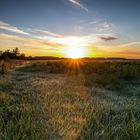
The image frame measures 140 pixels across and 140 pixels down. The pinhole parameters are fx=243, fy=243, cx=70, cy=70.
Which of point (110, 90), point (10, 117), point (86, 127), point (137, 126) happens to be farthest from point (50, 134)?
point (110, 90)

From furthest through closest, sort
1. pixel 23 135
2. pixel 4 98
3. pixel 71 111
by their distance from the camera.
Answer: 1. pixel 4 98
2. pixel 71 111
3. pixel 23 135

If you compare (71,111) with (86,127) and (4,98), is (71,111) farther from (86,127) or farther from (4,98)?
(4,98)

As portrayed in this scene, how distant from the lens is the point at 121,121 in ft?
18.8

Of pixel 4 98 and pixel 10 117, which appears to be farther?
pixel 4 98

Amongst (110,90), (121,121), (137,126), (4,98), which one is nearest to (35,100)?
(4,98)

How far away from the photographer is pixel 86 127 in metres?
5.15

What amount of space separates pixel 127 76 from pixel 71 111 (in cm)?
1053

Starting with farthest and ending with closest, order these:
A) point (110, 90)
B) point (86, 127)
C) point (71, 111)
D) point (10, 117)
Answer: point (110, 90)
point (71, 111)
point (10, 117)
point (86, 127)

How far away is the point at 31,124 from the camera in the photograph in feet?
15.8

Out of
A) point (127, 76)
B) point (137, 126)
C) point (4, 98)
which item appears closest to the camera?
point (137, 126)

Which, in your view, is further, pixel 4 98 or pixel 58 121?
pixel 4 98

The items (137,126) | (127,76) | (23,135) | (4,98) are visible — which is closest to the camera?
(23,135)

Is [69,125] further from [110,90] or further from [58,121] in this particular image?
[110,90]

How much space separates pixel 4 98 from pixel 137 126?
13.3 ft
